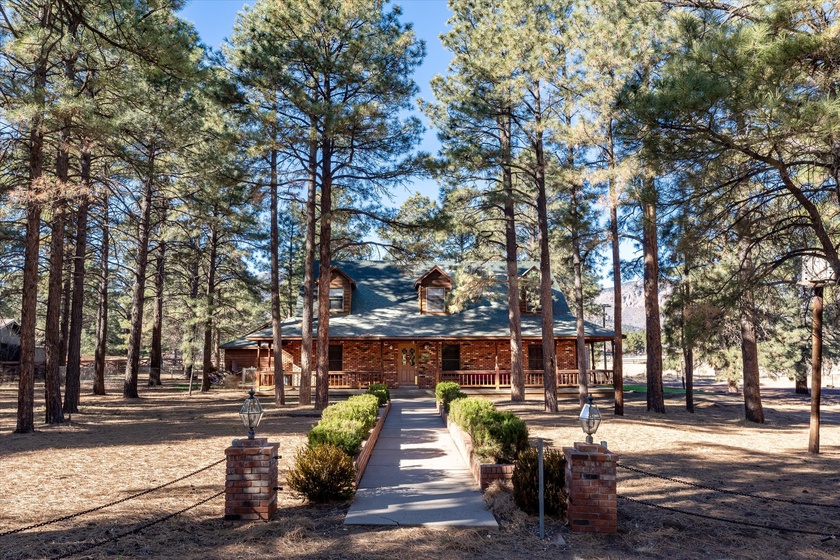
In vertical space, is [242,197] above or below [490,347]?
above

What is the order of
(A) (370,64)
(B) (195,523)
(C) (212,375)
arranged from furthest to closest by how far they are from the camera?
(C) (212,375) < (A) (370,64) < (B) (195,523)

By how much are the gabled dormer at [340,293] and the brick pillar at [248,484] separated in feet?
70.1

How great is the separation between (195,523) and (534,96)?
1521 centimetres

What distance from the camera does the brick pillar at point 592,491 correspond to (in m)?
5.79

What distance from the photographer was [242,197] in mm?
18000

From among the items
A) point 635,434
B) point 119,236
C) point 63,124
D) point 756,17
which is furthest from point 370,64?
point 119,236

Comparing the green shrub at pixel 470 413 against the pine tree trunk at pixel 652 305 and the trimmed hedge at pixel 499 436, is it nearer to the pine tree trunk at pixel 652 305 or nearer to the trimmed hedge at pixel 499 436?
the trimmed hedge at pixel 499 436

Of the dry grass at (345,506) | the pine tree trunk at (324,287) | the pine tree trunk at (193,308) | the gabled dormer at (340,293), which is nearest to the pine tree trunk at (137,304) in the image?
the pine tree trunk at (193,308)

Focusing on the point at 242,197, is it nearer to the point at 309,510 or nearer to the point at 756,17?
the point at 309,510

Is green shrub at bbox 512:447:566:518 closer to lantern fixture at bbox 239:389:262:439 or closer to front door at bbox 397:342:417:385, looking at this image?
lantern fixture at bbox 239:389:262:439

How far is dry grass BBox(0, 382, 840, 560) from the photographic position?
5.30m

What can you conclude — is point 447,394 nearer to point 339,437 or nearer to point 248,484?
point 339,437

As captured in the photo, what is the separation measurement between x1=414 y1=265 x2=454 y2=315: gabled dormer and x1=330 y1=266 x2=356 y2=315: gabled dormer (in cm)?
344

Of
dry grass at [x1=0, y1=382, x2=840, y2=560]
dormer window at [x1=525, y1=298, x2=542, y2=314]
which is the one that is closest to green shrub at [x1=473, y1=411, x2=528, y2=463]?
dry grass at [x1=0, y1=382, x2=840, y2=560]
